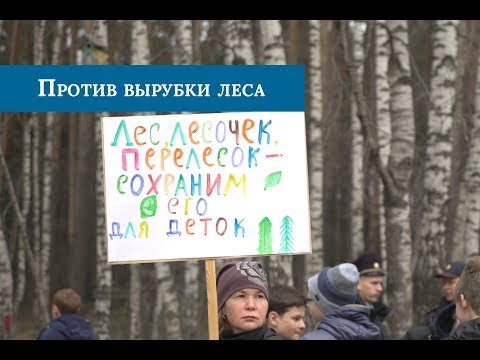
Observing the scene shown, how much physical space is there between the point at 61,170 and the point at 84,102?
24.2 metres

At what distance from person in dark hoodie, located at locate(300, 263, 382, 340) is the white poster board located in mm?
312

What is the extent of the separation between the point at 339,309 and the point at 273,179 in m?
0.84

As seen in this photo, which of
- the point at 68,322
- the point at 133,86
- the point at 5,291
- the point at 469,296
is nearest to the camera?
the point at 469,296

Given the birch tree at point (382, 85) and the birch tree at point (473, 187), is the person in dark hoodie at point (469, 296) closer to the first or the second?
the birch tree at point (382, 85)

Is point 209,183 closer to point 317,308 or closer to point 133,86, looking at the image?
point 133,86

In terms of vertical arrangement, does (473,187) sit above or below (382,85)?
below

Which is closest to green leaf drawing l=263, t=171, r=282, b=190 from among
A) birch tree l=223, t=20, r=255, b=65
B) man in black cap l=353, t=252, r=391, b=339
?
man in black cap l=353, t=252, r=391, b=339

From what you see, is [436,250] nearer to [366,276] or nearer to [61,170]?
[366,276]

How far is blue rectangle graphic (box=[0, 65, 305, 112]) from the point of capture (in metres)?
4.79

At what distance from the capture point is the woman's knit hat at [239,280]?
4.23 meters

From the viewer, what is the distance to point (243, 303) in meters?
4.21

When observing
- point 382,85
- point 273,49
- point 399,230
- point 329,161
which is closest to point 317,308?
point 399,230

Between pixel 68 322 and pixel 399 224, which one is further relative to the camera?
pixel 399 224

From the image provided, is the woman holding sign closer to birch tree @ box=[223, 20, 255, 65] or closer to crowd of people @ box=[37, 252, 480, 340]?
crowd of people @ box=[37, 252, 480, 340]
